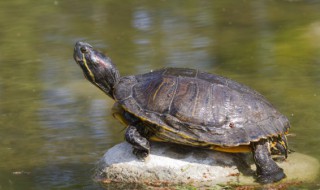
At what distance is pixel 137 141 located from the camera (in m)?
5.41

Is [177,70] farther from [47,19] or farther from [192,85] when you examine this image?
[47,19]

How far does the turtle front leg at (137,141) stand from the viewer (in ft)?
17.7

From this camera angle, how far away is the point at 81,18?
12180mm

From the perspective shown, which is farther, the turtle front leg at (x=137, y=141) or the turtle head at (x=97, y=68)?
the turtle head at (x=97, y=68)

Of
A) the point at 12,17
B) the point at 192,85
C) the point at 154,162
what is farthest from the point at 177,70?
the point at 12,17

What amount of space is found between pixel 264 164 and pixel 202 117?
622 millimetres

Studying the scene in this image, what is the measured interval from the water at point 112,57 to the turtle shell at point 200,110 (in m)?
0.82

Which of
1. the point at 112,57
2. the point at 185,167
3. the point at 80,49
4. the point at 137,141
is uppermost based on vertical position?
the point at 80,49

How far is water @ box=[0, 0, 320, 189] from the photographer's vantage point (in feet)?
21.7

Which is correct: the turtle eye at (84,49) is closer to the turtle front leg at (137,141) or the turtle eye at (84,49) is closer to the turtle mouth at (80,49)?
the turtle mouth at (80,49)

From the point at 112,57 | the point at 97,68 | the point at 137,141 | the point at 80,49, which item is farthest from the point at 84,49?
the point at 112,57

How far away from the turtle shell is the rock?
204 mm

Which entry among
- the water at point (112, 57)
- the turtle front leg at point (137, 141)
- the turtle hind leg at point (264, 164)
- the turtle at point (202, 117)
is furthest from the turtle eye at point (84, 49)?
the turtle hind leg at point (264, 164)

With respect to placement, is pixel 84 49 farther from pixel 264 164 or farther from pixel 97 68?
pixel 264 164
